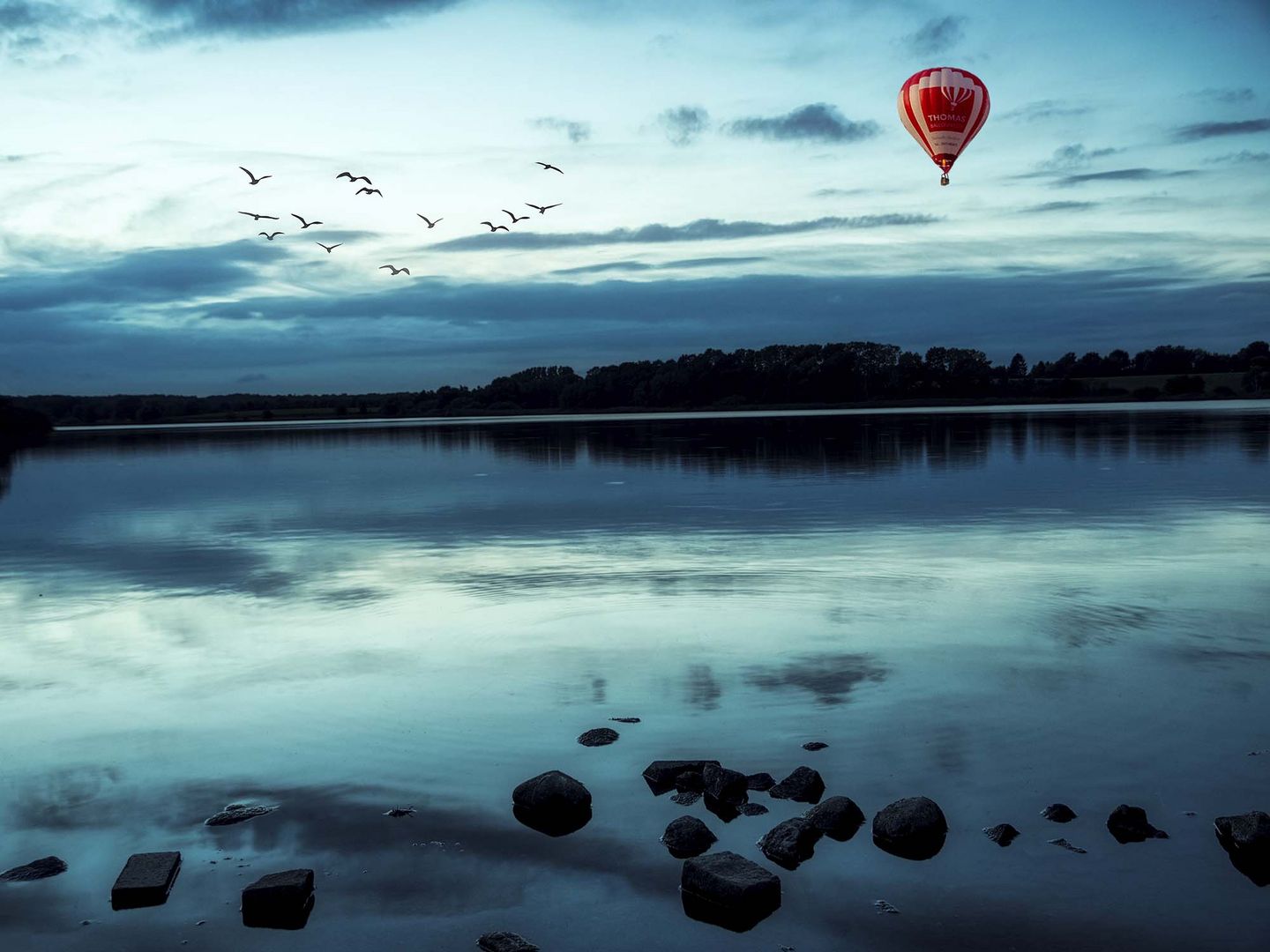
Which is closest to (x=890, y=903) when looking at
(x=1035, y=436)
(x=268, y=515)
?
(x=268, y=515)

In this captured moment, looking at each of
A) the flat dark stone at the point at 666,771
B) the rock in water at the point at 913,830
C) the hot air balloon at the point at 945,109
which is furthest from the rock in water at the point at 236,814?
the hot air balloon at the point at 945,109

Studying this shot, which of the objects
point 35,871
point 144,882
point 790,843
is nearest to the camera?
point 144,882

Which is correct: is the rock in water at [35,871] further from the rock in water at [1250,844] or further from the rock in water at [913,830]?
the rock in water at [1250,844]

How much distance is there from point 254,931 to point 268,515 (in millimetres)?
23577

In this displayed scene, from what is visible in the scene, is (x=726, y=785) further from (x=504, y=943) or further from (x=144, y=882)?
(x=144, y=882)

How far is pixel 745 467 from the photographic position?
132 ft

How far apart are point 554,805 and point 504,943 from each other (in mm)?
1741

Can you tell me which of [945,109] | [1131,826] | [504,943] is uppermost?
[945,109]

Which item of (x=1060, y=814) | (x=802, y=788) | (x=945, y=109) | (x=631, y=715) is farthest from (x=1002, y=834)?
(x=945, y=109)

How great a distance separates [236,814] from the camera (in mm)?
8492

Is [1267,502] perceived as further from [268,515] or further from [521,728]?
[268,515]

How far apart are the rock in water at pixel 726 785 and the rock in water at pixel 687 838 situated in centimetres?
48

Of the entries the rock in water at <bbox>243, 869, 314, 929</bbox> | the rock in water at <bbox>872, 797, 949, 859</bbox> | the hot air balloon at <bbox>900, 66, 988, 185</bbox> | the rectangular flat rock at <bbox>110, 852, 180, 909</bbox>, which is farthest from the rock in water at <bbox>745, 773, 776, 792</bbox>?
the hot air balloon at <bbox>900, 66, 988, 185</bbox>

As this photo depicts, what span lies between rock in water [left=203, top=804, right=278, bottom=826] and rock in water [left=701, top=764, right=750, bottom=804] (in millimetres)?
3286
